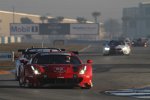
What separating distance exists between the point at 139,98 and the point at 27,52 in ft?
29.6

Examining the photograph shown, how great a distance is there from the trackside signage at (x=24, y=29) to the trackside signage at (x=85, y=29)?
7061mm

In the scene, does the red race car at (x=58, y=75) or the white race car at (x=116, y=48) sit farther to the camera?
the white race car at (x=116, y=48)

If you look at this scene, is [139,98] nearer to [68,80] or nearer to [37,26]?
[68,80]

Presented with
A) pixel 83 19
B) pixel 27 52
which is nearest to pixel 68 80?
pixel 27 52

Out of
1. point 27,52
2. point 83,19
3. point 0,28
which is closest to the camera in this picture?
point 27,52

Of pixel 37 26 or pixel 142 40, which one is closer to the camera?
pixel 142 40

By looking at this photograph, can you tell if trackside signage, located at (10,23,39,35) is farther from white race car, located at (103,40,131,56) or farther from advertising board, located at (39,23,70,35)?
white race car, located at (103,40,131,56)

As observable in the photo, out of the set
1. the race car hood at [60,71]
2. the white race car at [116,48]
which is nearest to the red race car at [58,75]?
the race car hood at [60,71]

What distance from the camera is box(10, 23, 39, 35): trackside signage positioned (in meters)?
111

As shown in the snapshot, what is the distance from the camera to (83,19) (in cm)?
19612

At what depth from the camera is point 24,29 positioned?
112m

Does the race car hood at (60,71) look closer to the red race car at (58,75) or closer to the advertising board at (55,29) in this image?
the red race car at (58,75)

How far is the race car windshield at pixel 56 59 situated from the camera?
1948 centimetres

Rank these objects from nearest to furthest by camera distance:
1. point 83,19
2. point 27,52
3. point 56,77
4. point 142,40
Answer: point 56,77
point 27,52
point 142,40
point 83,19
